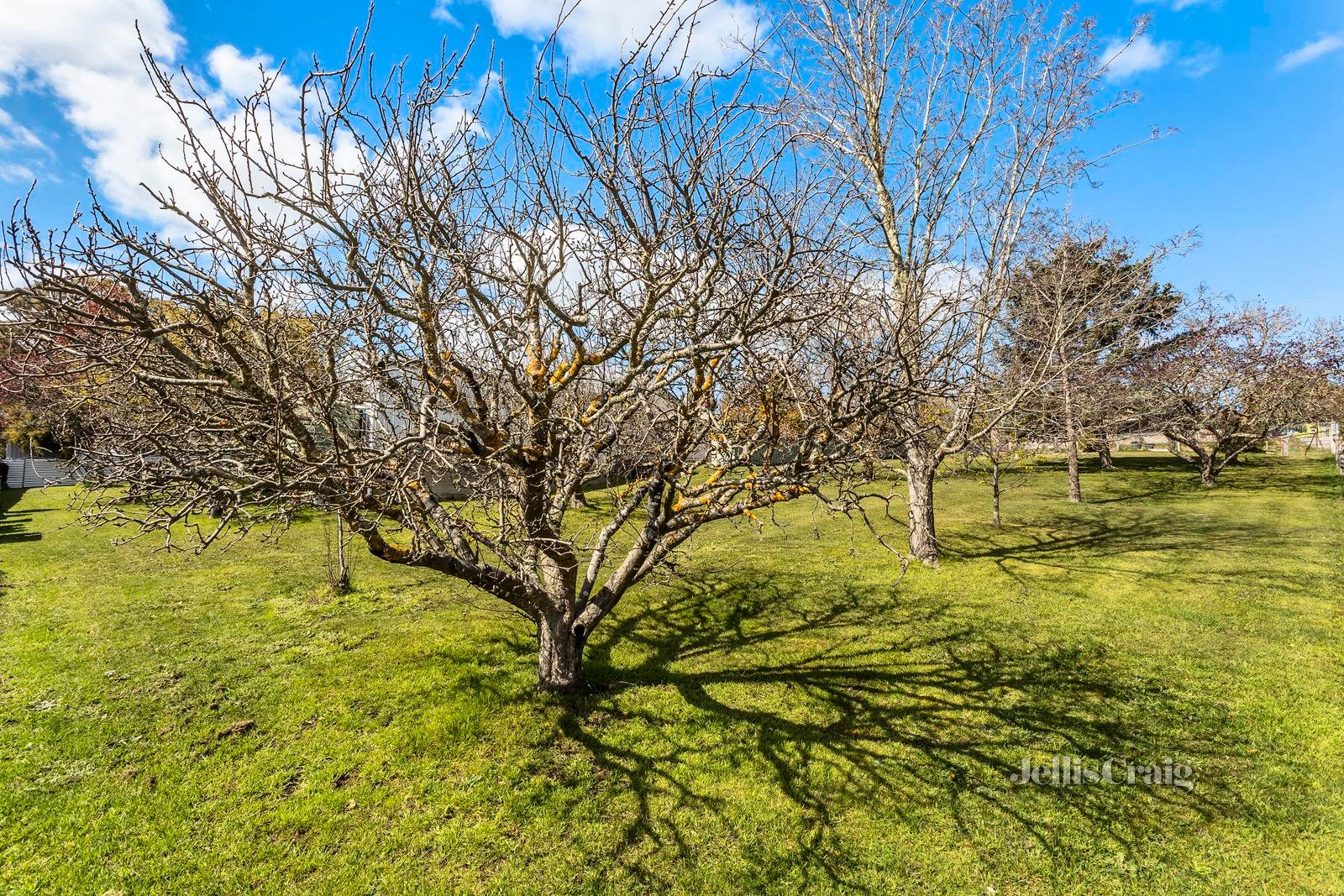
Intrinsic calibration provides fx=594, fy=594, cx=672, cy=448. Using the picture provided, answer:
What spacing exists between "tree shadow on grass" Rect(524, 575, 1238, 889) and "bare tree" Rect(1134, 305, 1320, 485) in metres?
14.8

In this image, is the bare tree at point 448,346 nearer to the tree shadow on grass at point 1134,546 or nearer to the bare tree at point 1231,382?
the tree shadow on grass at point 1134,546

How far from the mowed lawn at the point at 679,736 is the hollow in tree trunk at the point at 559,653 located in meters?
0.19

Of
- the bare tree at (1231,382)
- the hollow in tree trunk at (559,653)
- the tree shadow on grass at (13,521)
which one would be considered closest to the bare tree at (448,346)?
the hollow in tree trunk at (559,653)

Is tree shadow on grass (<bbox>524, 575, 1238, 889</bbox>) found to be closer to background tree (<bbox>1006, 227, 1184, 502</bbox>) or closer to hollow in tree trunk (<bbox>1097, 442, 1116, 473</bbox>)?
background tree (<bbox>1006, 227, 1184, 502</bbox>)

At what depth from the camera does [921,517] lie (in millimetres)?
10445

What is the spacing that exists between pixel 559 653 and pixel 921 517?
7.24 meters

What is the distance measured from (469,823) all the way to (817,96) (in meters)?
11.3

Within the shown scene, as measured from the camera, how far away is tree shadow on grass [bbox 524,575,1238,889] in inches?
173

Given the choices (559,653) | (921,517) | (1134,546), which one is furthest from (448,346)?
(1134,546)

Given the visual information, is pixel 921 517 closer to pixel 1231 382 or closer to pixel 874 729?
pixel 874 729

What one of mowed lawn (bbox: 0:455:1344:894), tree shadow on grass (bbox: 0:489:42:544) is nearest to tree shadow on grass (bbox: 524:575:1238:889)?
mowed lawn (bbox: 0:455:1344:894)

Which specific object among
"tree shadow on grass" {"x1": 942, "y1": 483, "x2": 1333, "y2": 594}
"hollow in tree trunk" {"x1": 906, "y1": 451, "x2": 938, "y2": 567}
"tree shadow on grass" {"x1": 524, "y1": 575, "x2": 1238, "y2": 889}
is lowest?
"tree shadow on grass" {"x1": 524, "y1": 575, "x2": 1238, "y2": 889}

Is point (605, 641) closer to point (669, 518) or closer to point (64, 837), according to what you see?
point (669, 518)

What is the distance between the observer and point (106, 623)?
7.47 metres
